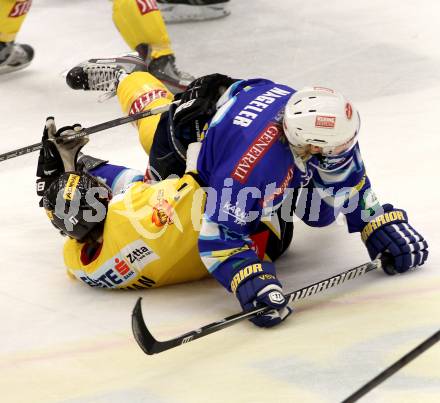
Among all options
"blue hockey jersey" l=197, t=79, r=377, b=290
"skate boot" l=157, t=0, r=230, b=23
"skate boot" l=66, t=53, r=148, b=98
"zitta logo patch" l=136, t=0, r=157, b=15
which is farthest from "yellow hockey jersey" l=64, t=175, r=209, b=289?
"skate boot" l=157, t=0, r=230, b=23

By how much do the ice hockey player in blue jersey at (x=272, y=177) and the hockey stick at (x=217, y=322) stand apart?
0.20ft

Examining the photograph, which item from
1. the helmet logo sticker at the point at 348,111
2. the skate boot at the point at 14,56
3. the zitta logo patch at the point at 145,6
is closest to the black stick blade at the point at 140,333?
the helmet logo sticker at the point at 348,111

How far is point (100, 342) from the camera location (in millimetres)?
2807

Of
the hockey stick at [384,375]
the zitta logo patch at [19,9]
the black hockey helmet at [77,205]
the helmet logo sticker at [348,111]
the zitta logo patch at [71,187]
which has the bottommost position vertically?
the zitta logo patch at [19,9]

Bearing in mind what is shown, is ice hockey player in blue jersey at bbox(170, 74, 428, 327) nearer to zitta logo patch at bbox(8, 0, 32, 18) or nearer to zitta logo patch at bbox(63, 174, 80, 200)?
zitta logo patch at bbox(63, 174, 80, 200)

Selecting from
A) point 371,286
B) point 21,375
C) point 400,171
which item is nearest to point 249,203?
point 371,286

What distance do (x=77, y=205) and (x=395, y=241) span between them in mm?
922

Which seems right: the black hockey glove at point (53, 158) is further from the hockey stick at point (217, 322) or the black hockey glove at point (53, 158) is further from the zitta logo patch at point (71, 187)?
the hockey stick at point (217, 322)

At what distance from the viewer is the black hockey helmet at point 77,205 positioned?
3090 mm

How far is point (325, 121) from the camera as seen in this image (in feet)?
9.00

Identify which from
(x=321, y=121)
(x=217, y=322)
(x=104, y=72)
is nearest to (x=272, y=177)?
(x=321, y=121)

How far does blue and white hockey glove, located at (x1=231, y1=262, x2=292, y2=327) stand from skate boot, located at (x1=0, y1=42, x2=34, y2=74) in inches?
121

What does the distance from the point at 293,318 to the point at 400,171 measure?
1338 millimetres

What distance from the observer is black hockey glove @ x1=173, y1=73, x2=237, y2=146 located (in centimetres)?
335
